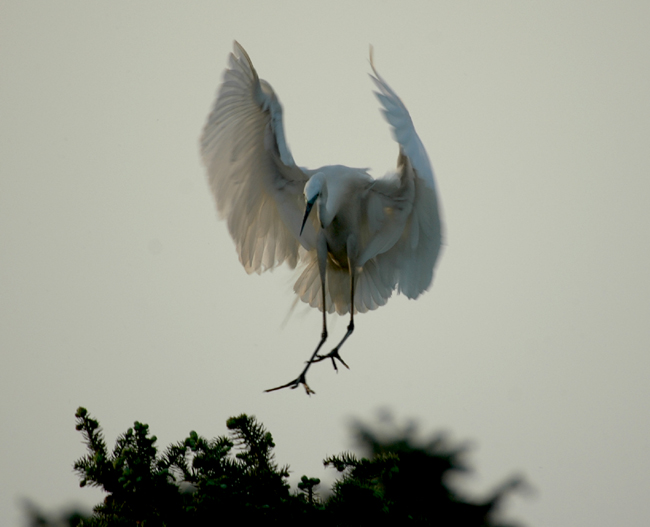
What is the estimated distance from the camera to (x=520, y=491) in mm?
5105

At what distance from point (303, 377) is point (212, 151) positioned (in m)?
1.73

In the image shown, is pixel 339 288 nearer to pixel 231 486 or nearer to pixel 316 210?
pixel 316 210

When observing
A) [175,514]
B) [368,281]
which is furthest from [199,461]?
[368,281]

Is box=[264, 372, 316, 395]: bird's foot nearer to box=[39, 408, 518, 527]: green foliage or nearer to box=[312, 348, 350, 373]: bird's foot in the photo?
box=[312, 348, 350, 373]: bird's foot

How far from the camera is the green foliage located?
2.64 meters

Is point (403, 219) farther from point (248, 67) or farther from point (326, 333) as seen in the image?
point (248, 67)

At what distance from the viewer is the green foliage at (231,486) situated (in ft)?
8.68

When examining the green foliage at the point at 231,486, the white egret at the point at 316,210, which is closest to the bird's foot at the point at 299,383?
the white egret at the point at 316,210

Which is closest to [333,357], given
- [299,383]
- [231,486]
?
[299,383]

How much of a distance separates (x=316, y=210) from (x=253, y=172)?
0.55 meters

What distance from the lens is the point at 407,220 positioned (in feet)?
16.5

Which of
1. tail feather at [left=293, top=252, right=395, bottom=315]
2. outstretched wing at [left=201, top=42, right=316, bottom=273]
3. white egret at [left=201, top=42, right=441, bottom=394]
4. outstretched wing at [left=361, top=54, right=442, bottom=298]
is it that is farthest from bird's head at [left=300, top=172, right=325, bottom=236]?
tail feather at [left=293, top=252, right=395, bottom=315]

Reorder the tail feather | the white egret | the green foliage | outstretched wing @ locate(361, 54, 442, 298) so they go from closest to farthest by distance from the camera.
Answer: the green foliage, outstretched wing @ locate(361, 54, 442, 298), the white egret, the tail feather

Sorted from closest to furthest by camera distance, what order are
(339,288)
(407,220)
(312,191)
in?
(312,191)
(407,220)
(339,288)
